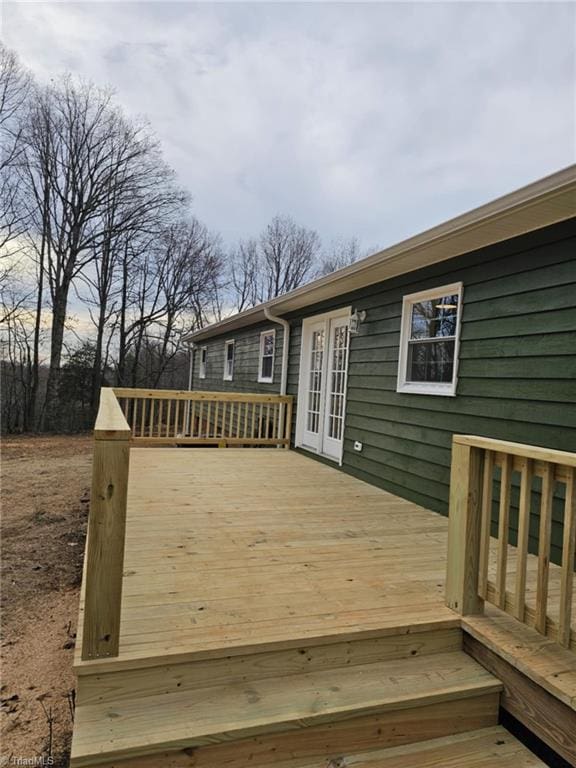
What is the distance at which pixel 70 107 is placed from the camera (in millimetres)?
13125

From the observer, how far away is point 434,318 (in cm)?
419

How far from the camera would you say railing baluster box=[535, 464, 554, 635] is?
1.76 m

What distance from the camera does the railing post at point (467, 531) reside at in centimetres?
208

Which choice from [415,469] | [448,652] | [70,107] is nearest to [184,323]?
[70,107]

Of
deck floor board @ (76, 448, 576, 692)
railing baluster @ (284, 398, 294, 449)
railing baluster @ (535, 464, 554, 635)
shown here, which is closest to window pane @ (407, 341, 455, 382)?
deck floor board @ (76, 448, 576, 692)

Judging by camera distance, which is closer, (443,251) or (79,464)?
(443,251)

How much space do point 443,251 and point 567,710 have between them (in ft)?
10.0

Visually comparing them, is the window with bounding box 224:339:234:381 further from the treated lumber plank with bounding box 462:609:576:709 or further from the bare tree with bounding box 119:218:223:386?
the treated lumber plank with bounding box 462:609:576:709

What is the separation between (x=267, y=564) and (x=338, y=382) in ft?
11.8

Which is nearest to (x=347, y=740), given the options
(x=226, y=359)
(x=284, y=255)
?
(x=226, y=359)

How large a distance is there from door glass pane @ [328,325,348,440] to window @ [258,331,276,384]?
2.18 meters

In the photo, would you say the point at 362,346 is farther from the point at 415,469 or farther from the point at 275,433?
the point at 275,433

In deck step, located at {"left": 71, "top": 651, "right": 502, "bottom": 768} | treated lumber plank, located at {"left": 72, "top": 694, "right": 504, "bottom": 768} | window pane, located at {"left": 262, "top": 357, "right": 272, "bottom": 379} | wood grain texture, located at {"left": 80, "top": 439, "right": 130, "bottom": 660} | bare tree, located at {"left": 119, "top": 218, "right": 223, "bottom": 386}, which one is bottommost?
treated lumber plank, located at {"left": 72, "top": 694, "right": 504, "bottom": 768}

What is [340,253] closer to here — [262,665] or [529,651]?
[529,651]
